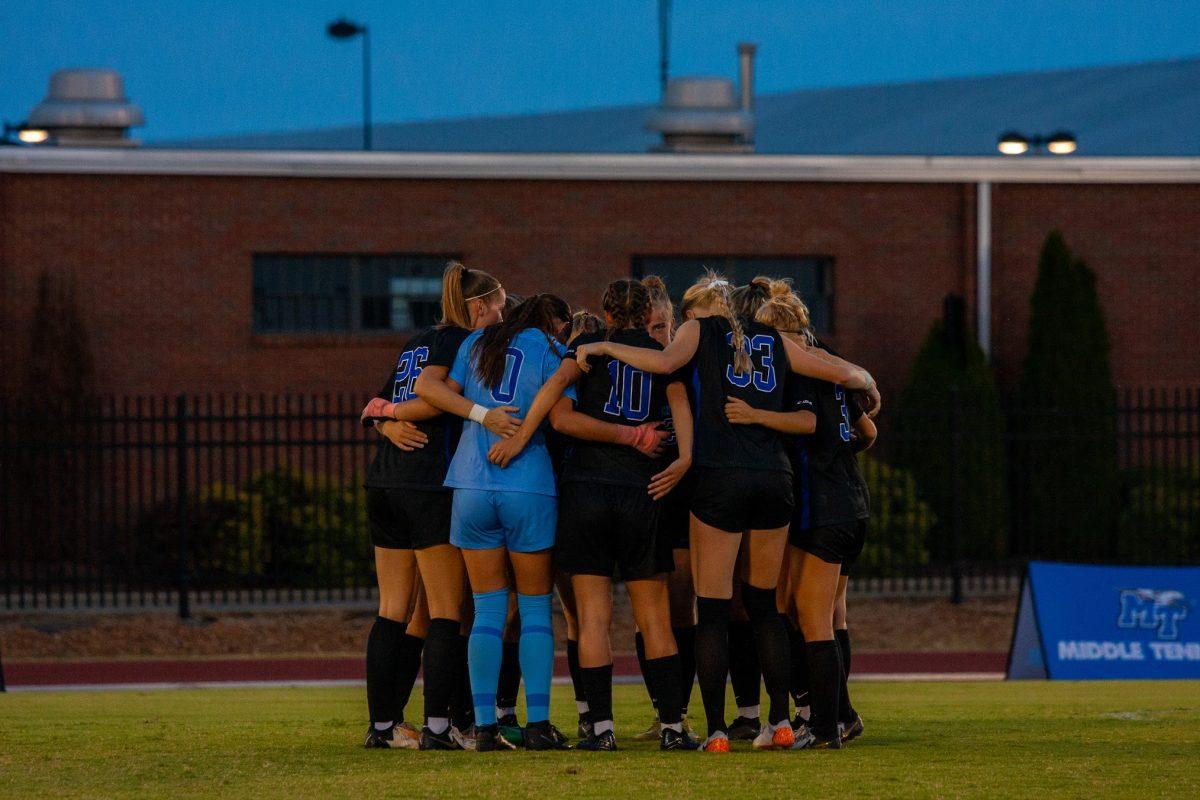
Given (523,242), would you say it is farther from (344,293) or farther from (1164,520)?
(1164,520)

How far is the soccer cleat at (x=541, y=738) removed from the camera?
718 cm

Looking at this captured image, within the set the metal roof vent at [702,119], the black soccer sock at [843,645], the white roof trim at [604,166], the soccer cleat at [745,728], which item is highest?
the metal roof vent at [702,119]

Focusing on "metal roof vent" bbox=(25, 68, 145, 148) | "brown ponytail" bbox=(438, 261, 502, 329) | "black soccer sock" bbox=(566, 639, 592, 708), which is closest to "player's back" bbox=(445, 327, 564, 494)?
"brown ponytail" bbox=(438, 261, 502, 329)

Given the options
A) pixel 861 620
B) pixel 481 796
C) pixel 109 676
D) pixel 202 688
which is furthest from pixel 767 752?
pixel 861 620

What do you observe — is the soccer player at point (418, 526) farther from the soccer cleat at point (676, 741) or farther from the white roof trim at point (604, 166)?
the white roof trim at point (604, 166)

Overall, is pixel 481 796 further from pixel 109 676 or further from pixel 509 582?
pixel 109 676

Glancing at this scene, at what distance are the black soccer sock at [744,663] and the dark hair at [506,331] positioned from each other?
5.19 ft

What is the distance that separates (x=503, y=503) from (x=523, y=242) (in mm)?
15507

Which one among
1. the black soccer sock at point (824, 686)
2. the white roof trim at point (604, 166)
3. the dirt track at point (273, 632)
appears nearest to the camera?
the black soccer sock at point (824, 686)

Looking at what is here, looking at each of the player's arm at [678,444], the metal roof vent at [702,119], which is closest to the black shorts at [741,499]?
the player's arm at [678,444]

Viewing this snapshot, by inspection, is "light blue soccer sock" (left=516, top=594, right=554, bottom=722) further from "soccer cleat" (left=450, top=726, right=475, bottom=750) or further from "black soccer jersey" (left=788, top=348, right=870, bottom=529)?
"black soccer jersey" (left=788, top=348, right=870, bottom=529)

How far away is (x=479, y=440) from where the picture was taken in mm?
7109

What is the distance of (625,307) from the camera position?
7.20 metres

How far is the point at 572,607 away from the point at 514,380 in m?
1.11
